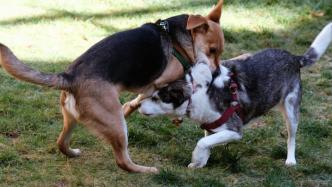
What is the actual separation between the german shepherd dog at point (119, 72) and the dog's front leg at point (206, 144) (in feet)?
1.21

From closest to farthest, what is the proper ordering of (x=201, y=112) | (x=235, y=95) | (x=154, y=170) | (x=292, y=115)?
(x=154, y=170), (x=201, y=112), (x=235, y=95), (x=292, y=115)

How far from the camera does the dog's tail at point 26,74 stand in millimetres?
4703

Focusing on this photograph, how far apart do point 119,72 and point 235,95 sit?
3.49 feet

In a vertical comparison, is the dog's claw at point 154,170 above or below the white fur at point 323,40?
below

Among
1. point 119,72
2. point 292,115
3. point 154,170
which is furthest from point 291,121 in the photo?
point 119,72

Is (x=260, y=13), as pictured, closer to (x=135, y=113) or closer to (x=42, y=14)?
(x=42, y=14)

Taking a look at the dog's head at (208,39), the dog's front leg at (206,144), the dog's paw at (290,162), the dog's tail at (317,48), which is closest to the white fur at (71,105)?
the dog's front leg at (206,144)

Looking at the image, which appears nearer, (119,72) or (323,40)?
(119,72)

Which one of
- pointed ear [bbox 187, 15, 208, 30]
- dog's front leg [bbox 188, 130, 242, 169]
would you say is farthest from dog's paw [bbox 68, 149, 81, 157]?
pointed ear [bbox 187, 15, 208, 30]

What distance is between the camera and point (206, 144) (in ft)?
17.3

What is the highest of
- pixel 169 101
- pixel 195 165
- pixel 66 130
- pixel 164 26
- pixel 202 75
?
pixel 164 26

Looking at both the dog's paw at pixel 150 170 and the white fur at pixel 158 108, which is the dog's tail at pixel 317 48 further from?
the dog's paw at pixel 150 170

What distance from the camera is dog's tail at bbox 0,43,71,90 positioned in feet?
15.4

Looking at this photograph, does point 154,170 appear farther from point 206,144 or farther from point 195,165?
point 206,144
